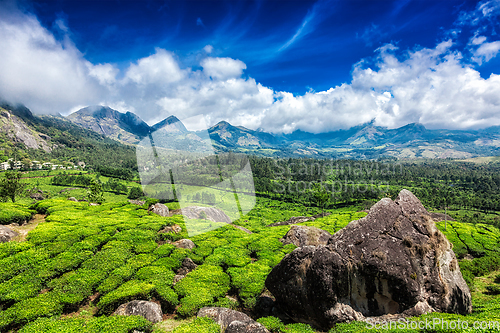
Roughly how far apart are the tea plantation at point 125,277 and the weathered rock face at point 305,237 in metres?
1.94

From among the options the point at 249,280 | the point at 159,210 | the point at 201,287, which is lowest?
the point at 249,280

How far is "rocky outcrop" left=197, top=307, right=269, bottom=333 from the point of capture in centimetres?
1184

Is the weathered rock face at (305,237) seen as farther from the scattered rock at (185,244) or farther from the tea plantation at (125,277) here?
the scattered rock at (185,244)

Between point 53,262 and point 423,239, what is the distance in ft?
90.1

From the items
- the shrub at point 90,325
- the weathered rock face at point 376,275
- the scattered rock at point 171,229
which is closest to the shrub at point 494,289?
the weathered rock face at point 376,275

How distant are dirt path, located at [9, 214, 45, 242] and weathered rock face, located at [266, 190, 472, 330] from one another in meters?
25.0

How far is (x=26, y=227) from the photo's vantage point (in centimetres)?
2347

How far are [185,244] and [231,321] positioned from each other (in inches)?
451

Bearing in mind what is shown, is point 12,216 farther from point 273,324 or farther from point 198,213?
point 273,324

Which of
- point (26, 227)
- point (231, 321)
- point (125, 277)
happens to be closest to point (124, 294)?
point (125, 277)

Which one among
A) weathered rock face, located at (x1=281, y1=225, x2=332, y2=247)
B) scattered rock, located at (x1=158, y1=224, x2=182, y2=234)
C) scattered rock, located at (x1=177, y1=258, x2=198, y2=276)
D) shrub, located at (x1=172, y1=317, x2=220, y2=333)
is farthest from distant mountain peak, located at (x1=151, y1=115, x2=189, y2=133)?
weathered rock face, located at (x1=281, y1=225, x2=332, y2=247)

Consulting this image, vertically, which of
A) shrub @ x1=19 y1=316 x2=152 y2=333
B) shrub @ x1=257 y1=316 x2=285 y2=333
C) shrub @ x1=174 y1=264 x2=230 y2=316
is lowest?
shrub @ x1=257 y1=316 x2=285 y2=333

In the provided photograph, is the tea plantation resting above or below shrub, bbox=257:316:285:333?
above

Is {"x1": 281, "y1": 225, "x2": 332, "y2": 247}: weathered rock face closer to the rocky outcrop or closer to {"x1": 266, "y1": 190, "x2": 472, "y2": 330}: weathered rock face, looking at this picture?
{"x1": 266, "y1": 190, "x2": 472, "y2": 330}: weathered rock face
